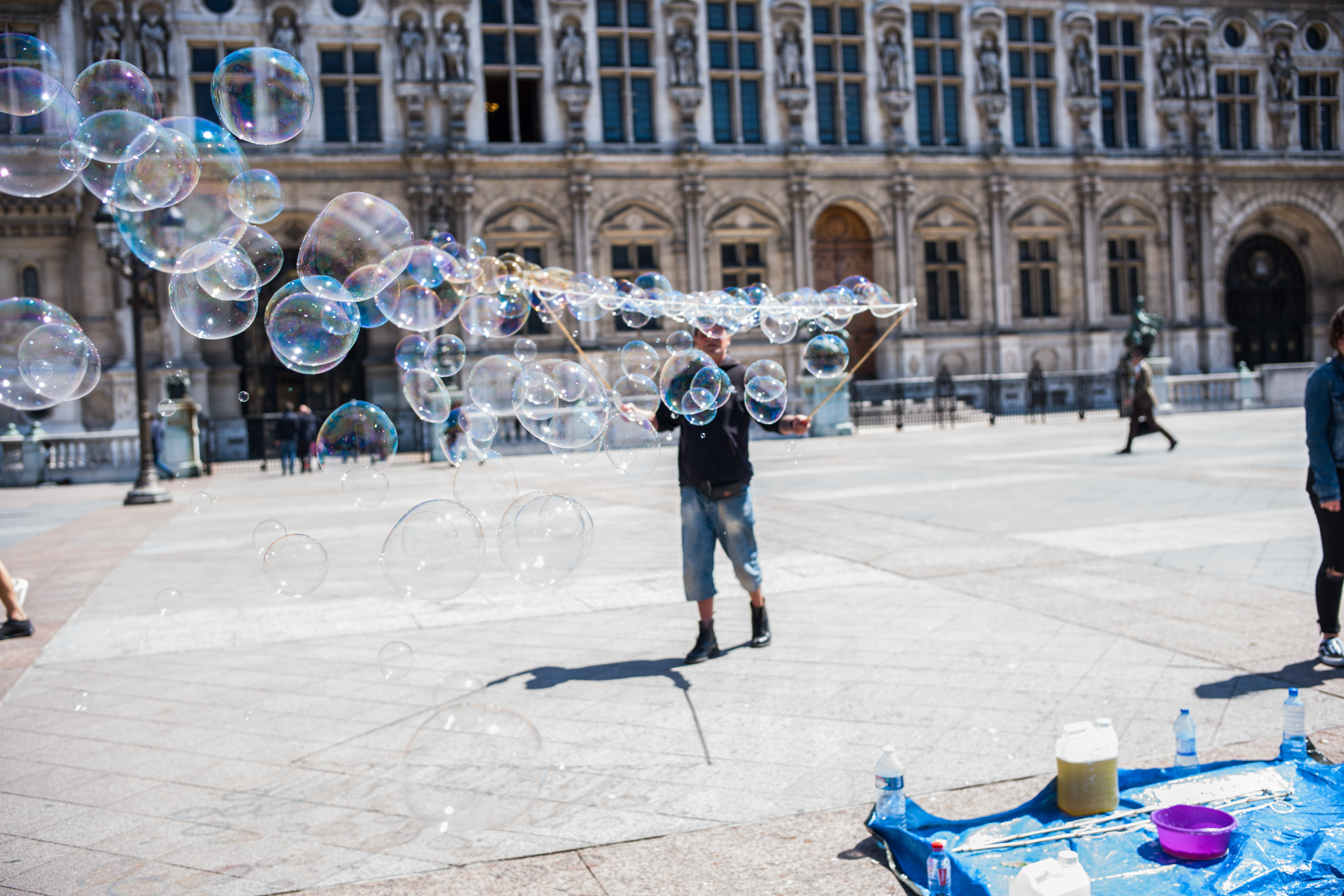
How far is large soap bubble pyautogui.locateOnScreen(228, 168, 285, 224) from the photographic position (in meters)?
5.49

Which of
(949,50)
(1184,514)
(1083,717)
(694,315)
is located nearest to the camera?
(1083,717)

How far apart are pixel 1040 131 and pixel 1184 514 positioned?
27878 mm

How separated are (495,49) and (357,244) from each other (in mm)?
27303

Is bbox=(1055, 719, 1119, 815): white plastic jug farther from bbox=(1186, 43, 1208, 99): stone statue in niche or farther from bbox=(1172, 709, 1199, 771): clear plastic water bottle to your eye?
bbox=(1186, 43, 1208, 99): stone statue in niche

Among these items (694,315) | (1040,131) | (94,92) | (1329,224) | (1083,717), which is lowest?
(1083,717)

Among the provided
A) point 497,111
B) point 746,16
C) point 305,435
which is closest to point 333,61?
point 497,111

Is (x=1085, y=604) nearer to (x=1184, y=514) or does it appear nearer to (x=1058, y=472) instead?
(x=1184, y=514)

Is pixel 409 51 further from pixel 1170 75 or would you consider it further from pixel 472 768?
pixel 472 768

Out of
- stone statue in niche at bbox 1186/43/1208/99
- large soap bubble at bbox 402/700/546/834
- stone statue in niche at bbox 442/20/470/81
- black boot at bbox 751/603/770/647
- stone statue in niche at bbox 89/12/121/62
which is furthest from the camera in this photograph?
stone statue in niche at bbox 1186/43/1208/99

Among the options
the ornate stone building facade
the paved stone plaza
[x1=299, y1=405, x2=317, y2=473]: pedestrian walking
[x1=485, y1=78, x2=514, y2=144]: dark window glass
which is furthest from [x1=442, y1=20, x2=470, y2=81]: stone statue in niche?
the paved stone plaza

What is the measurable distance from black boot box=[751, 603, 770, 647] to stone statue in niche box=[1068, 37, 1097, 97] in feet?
109

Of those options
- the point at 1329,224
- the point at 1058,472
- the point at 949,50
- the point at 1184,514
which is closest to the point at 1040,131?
the point at 949,50

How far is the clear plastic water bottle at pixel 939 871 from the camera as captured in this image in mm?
3145

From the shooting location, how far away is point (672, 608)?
7.51 m
